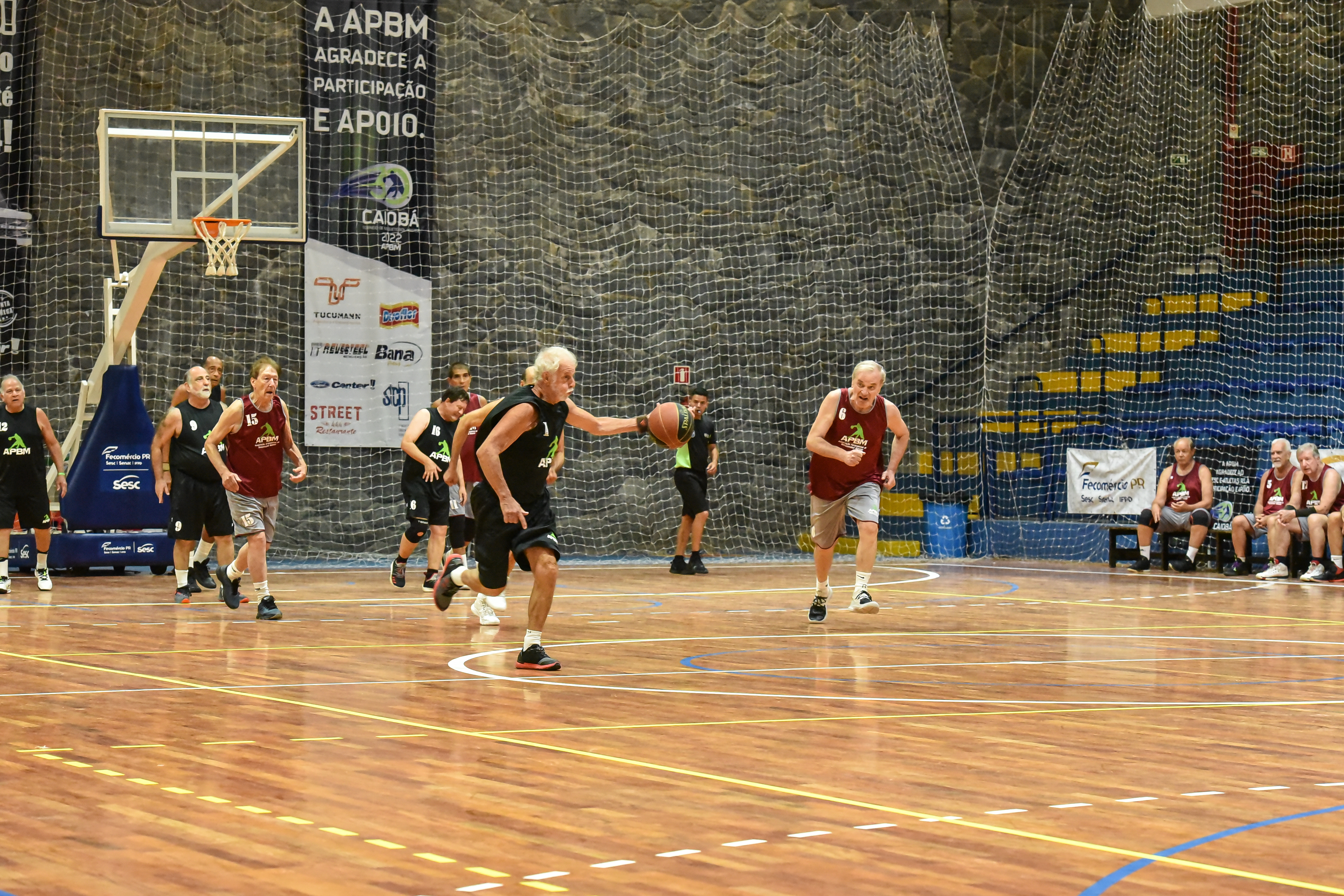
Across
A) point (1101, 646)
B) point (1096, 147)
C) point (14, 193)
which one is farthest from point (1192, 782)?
point (1096, 147)

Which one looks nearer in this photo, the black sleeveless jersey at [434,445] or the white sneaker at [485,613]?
the white sneaker at [485,613]

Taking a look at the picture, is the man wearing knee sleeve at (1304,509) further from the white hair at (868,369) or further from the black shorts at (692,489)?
the white hair at (868,369)

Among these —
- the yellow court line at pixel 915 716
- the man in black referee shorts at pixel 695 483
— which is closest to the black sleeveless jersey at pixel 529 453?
the yellow court line at pixel 915 716

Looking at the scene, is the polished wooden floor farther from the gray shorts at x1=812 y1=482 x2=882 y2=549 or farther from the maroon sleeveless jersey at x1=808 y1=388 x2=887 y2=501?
the maroon sleeveless jersey at x1=808 y1=388 x2=887 y2=501

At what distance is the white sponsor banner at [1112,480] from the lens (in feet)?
65.6

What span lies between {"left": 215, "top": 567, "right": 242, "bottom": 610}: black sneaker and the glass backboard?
4.35 m

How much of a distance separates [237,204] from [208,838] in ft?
44.4

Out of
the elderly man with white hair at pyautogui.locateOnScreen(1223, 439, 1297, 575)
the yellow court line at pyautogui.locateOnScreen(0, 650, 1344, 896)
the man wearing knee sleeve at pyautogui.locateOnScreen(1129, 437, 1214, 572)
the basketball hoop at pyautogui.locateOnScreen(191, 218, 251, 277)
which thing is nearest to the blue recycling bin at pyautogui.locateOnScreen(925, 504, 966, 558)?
the man wearing knee sleeve at pyautogui.locateOnScreen(1129, 437, 1214, 572)

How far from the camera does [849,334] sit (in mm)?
22266

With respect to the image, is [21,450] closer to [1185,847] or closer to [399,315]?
[399,315]

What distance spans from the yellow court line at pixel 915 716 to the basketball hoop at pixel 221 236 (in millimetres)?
10105

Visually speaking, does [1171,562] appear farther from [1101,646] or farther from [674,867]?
[674,867]

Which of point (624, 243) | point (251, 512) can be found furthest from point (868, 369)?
point (624, 243)

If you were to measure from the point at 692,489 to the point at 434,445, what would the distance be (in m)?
4.62
